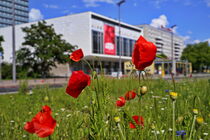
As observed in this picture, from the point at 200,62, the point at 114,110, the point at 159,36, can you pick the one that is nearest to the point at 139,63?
the point at 114,110

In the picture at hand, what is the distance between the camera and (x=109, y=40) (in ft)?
136

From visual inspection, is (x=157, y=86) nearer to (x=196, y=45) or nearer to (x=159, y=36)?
(x=196, y=45)

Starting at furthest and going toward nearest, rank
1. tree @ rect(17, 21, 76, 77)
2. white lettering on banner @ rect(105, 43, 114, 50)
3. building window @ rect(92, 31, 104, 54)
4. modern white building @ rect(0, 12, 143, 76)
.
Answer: white lettering on banner @ rect(105, 43, 114, 50) → building window @ rect(92, 31, 104, 54) → modern white building @ rect(0, 12, 143, 76) → tree @ rect(17, 21, 76, 77)

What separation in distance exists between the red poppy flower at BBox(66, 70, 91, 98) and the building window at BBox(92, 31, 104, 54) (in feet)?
120

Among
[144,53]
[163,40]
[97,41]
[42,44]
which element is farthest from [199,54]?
[144,53]

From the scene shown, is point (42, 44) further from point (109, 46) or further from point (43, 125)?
point (43, 125)

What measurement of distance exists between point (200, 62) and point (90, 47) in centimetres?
3985

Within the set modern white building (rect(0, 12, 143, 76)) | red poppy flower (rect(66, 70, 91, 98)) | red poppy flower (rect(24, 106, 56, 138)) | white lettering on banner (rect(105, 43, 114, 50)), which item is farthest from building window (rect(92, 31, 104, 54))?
red poppy flower (rect(24, 106, 56, 138))

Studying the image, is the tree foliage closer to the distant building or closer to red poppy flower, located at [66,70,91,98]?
the distant building

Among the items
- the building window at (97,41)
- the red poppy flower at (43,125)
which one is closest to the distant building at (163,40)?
the building window at (97,41)

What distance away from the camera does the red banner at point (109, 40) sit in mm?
40366

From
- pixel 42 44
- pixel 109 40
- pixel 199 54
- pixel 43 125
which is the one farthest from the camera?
pixel 199 54

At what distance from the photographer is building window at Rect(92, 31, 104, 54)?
37500 mm

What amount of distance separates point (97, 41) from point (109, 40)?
383 cm
